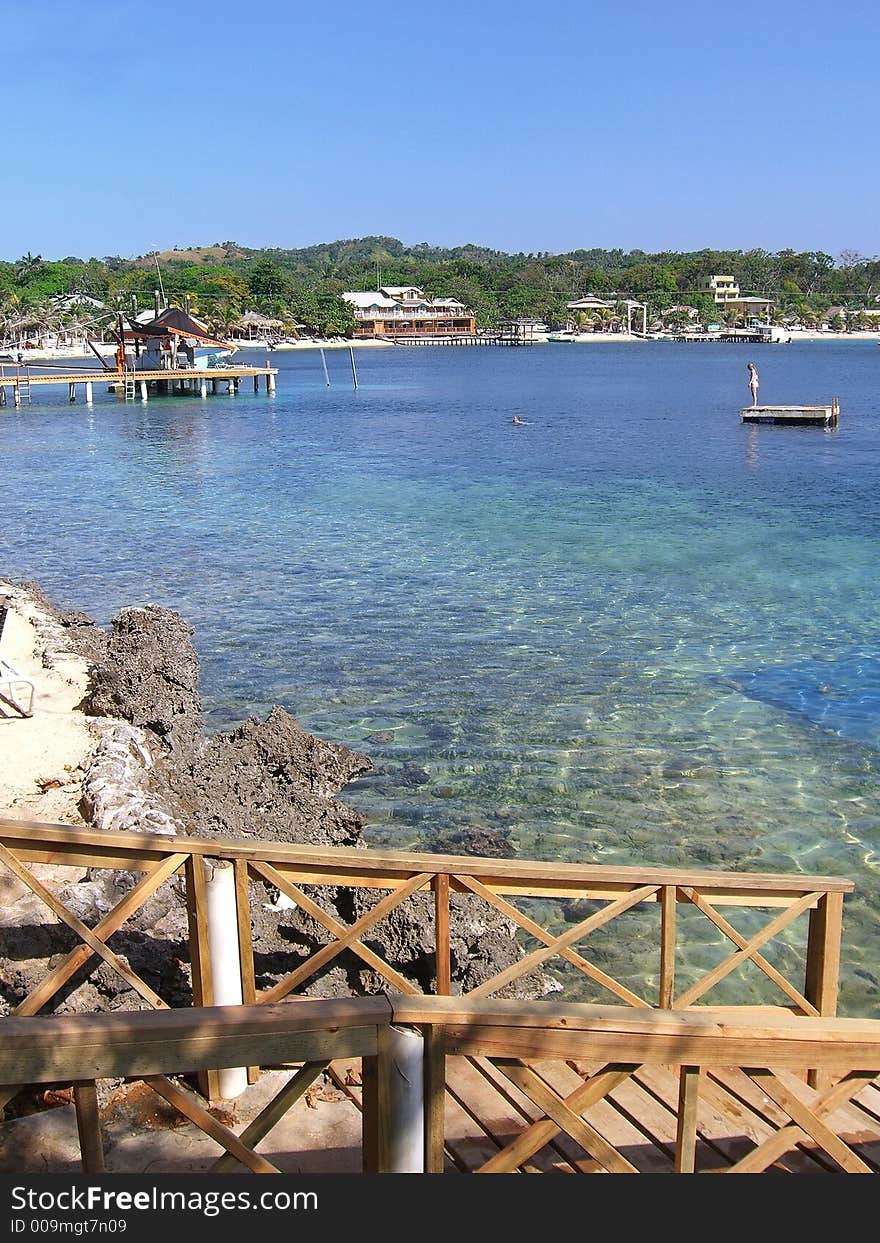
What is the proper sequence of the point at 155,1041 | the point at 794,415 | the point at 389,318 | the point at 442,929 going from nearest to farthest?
1. the point at 155,1041
2. the point at 442,929
3. the point at 794,415
4. the point at 389,318

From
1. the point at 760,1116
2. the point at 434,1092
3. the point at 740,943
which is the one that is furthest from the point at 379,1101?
the point at 740,943

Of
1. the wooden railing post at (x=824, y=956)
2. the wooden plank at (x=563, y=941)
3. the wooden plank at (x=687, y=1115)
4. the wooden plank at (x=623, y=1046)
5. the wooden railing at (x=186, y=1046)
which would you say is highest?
the wooden railing at (x=186, y=1046)

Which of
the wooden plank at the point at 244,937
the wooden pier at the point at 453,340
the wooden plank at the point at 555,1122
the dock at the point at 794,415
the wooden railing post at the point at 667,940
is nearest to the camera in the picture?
the wooden plank at the point at 555,1122

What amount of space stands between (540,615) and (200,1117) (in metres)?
14.4

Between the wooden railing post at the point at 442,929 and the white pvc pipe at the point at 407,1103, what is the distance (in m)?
1.71

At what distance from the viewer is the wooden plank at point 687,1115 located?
290 cm

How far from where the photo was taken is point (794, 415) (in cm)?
5000

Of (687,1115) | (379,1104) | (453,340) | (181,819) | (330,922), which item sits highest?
(453,340)

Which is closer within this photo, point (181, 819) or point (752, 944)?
point (752, 944)

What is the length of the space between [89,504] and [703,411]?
4264cm

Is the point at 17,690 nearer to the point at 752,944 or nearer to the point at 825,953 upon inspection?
the point at 752,944

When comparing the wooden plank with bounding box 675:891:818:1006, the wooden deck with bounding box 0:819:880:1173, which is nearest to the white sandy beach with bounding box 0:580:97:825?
the wooden deck with bounding box 0:819:880:1173

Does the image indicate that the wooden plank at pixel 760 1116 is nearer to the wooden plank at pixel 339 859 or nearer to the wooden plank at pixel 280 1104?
the wooden plank at pixel 339 859

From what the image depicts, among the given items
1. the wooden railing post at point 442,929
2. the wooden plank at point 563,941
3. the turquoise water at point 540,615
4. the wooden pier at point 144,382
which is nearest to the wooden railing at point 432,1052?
the wooden plank at point 563,941
